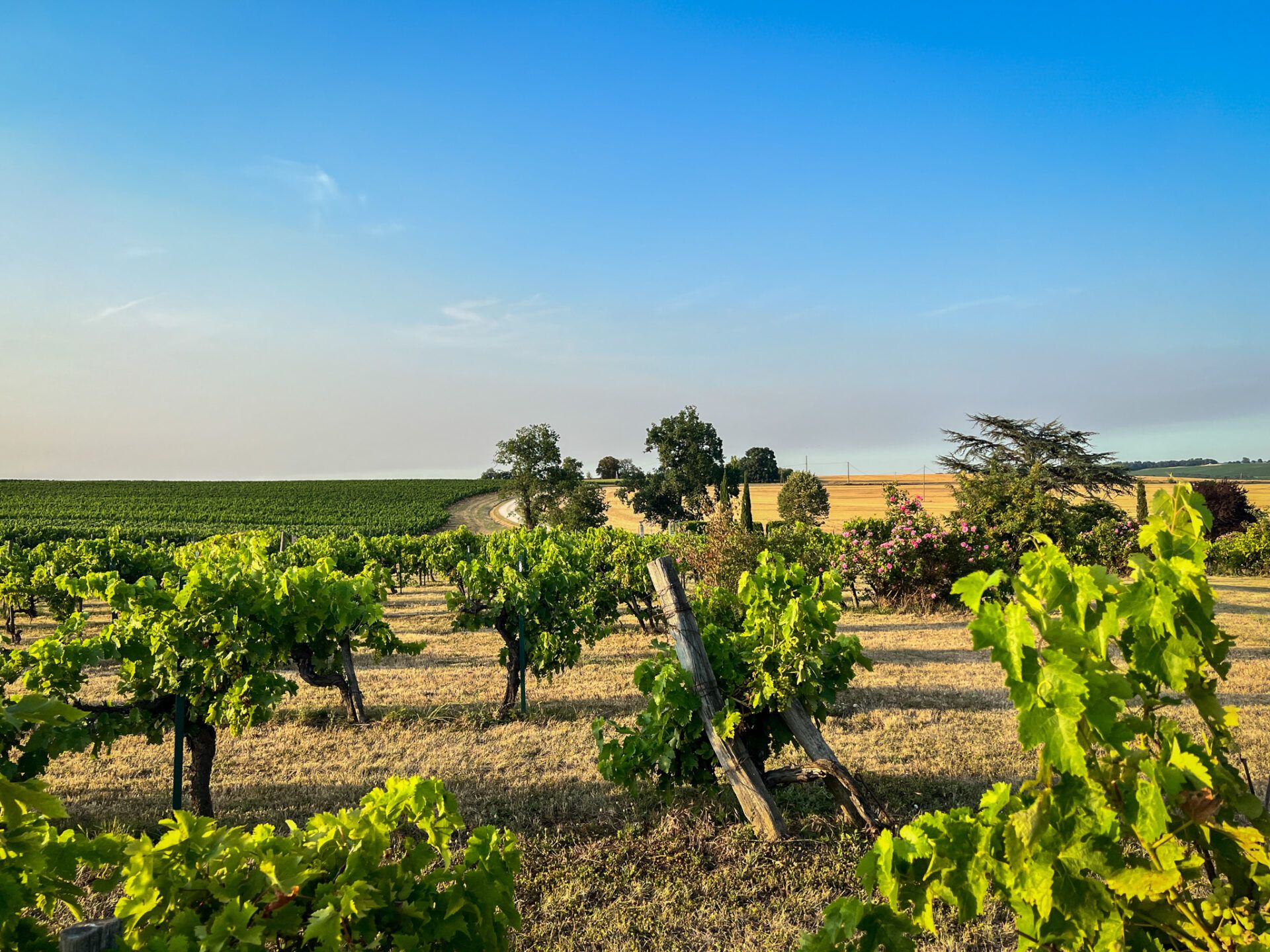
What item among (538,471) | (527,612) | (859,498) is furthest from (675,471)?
(527,612)

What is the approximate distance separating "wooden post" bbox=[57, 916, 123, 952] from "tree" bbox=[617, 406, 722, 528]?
4833 centimetres

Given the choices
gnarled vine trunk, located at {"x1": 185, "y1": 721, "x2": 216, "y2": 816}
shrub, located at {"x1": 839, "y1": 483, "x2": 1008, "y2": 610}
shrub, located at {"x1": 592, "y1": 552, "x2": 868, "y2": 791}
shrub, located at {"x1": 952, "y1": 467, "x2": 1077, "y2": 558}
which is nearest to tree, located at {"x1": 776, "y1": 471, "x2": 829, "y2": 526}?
shrub, located at {"x1": 952, "y1": 467, "x2": 1077, "y2": 558}

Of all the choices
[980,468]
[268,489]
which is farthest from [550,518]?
[268,489]

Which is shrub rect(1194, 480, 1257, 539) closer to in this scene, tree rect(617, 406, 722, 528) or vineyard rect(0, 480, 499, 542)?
tree rect(617, 406, 722, 528)

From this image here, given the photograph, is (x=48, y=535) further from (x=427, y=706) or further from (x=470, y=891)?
(x=470, y=891)

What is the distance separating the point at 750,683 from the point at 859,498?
219ft

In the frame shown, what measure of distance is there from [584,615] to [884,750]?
423 centimetres

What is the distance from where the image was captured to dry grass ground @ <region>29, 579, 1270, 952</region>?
4207 millimetres

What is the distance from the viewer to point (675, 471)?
5109cm

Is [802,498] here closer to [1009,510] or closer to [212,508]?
[1009,510]

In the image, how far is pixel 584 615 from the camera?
9.59m

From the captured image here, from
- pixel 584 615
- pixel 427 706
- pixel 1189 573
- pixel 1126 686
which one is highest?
pixel 1189 573

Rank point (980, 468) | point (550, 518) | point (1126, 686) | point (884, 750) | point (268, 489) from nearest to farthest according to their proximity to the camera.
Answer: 1. point (1126, 686)
2. point (884, 750)
3. point (980, 468)
4. point (550, 518)
5. point (268, 489)

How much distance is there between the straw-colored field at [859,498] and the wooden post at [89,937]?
35745 mm
